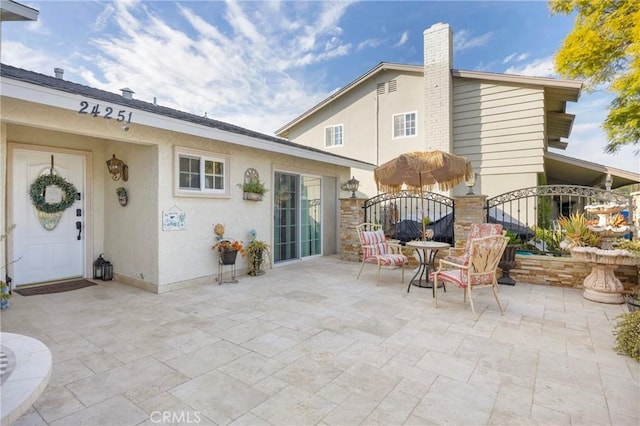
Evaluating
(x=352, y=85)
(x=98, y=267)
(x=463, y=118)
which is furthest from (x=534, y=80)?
(x=98, y=267)

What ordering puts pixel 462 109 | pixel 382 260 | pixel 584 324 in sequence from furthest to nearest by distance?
1. pixel 462 109
2. pixel 382 260
3. pixel 584 324

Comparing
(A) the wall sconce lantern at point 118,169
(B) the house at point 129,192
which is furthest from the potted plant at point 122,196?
(A) the wall sconce lantern at point 118,169

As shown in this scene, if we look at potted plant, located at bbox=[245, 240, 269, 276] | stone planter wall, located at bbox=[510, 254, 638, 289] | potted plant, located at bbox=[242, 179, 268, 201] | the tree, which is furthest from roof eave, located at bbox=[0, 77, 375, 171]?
the tree

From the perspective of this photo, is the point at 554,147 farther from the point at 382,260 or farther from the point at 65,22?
the point at 65,22

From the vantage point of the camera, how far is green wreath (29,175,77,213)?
5176mm

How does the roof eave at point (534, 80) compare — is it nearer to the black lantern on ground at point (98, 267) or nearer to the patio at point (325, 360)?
the patio at point (325, 360)

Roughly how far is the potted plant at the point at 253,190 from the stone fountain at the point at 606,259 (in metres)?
5.57

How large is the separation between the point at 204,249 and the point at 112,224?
1.91 metres

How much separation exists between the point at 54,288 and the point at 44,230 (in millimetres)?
1048

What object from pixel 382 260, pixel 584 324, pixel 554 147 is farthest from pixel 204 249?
pixel 554 147

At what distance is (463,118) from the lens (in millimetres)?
10352

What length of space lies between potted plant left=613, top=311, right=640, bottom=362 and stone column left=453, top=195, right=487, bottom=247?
336cm

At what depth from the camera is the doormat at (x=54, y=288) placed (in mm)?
4910

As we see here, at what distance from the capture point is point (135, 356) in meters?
2.86
